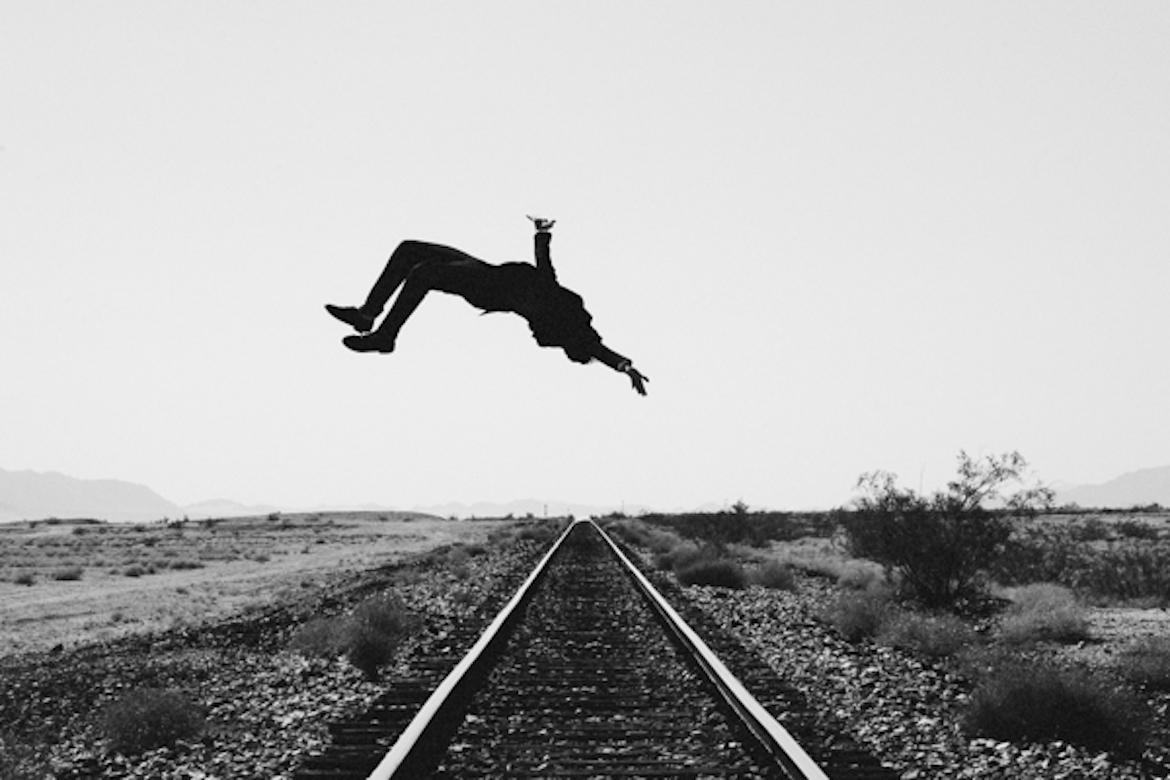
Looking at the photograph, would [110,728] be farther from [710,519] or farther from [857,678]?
[710,519]

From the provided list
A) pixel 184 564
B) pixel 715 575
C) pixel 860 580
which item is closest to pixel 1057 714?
pixel 715 575

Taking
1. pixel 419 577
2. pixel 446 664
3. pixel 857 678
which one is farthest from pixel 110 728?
pixel 419 577

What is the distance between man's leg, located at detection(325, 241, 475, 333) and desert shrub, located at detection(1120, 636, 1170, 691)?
9.09 metres

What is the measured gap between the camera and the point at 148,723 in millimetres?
7785

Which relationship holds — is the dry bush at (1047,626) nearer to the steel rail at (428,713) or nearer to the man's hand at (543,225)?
the steel rail at (428,713)

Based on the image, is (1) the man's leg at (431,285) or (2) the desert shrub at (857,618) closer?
(1) the man's leg at (431,285)

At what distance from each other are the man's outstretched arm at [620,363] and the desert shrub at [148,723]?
5.84 m

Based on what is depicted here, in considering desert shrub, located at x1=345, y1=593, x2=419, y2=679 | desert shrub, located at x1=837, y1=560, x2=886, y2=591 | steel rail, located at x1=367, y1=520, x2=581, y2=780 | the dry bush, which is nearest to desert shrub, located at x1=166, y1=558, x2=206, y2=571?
desert shrub, located at x1=837, y1=560, x2=886, y2=591

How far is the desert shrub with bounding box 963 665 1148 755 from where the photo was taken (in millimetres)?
7434

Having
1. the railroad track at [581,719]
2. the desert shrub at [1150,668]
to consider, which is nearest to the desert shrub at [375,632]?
the railroad track at [581,719]

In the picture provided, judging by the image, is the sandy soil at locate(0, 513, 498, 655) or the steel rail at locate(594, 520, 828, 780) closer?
the steel rail at locate(594, 520, 828, 780)

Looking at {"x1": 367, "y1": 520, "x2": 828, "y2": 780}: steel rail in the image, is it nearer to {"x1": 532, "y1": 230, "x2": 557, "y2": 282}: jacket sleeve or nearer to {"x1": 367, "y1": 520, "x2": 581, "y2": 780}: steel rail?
{"x1": 367, "y1": 520, "x2": 581, "y2": 780}: steel rail

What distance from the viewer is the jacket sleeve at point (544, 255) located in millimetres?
3314

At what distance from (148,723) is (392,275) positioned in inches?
232
